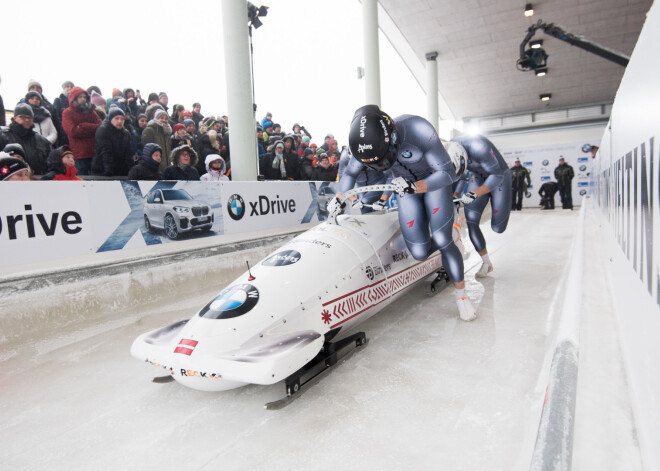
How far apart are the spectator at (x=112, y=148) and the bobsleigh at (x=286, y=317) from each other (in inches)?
107

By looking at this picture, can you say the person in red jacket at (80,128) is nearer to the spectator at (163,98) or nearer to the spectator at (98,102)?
the spectator at (98,102)

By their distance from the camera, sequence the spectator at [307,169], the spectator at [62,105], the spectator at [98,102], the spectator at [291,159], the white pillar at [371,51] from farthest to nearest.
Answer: the white pillar at [371,51] < the spectator at [307,169] < the spectator at [291,159] < the spectator at [98,102] < the spectator at [62,105]

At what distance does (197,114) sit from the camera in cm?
660

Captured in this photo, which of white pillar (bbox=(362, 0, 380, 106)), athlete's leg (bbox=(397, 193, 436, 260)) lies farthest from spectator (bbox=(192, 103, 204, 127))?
athlete's leg (bbox=(397, 193, 436, 260))

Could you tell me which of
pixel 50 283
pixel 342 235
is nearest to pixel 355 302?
pixel 342 235

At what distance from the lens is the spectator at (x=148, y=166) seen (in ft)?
13.1

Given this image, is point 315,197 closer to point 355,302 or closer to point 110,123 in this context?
point 110,123

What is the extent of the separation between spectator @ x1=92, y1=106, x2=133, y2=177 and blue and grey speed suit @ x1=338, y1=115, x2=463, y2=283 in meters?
2.87

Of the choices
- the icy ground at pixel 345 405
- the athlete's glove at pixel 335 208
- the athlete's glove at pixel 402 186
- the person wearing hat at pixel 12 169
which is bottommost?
the icy ground at pixel 345 405

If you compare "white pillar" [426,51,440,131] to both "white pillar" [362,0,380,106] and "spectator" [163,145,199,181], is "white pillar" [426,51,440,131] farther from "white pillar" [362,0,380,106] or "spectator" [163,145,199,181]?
"spectator" [163,145,199,181]

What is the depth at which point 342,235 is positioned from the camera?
2.27 m

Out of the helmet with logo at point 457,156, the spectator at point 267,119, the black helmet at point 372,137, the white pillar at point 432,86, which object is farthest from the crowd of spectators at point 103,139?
the white pillar at point 432,86

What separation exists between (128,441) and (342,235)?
1359mm

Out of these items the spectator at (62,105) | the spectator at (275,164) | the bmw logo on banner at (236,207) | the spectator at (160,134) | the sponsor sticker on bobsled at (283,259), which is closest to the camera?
the sponsor sticker on bobsled at (283,259)
